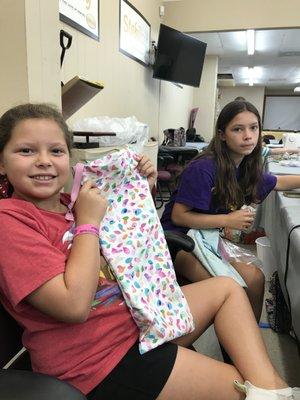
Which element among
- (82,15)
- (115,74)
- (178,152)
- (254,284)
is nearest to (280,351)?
(254,284)

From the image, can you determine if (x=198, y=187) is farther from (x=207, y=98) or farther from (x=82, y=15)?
(x=207, y=98)

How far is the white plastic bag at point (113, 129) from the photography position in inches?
79.8

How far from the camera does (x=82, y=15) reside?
252cm

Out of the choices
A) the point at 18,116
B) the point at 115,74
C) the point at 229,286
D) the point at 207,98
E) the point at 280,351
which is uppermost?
the point at 207,98

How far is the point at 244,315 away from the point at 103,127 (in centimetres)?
148

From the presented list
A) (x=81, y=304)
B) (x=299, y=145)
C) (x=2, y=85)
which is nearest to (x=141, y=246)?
(x=81, y=304)

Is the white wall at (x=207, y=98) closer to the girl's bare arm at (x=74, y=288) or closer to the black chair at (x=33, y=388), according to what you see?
the girl's bare arm at (x=74, y=288)

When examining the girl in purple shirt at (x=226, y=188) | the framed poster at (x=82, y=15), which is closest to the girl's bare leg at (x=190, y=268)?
the girl in purple shirt at (x=226, y=188)

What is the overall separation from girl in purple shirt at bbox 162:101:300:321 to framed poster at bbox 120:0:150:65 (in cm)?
230

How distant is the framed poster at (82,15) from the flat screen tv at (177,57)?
1.42 m

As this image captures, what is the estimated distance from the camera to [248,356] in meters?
0.84

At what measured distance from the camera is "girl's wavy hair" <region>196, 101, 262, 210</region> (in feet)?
4.68

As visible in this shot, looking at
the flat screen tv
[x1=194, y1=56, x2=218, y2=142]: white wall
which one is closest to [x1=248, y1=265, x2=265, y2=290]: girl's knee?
the flat screen tv

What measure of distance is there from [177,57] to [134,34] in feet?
2.58
